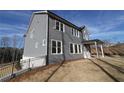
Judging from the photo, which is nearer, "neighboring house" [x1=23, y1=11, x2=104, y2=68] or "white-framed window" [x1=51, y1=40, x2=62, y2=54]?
"neighboring house" [x1=23, y1=11, x2=104, y2=68]

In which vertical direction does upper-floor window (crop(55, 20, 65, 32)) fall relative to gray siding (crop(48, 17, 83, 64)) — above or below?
above

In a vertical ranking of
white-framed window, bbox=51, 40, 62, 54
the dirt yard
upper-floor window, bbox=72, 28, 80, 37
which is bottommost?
the dirt yard

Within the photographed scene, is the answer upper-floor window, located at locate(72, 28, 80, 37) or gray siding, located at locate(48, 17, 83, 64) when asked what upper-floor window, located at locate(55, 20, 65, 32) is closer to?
gray siding, located at locate(48, 17, 83, 64)

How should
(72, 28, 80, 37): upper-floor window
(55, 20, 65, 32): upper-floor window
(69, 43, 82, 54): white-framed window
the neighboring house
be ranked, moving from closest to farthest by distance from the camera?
the neighboring house < (55, 20, 65, 32): upper-floor window < (69, 43, 82, 54): white-framed window < (72, 28, 80, 37): upper-floor window

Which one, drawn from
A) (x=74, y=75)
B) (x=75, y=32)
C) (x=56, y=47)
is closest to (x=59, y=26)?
(x=56, y=47)

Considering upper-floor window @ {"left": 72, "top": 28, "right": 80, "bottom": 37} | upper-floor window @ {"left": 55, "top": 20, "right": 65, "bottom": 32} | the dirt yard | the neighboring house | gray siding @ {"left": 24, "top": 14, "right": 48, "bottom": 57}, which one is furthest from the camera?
upper-floor window @ {"left": 72, "top": 28, "right": 80, "bottom": 37}

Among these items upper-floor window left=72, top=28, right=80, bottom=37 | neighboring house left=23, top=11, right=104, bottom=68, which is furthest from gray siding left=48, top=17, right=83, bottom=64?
upper-floor window left=72, top=28, right=80, bottom=37

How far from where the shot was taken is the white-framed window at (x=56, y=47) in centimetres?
1202

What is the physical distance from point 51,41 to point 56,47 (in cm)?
102

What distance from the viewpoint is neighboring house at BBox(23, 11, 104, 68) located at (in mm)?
11500

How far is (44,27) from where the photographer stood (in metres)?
12.1
